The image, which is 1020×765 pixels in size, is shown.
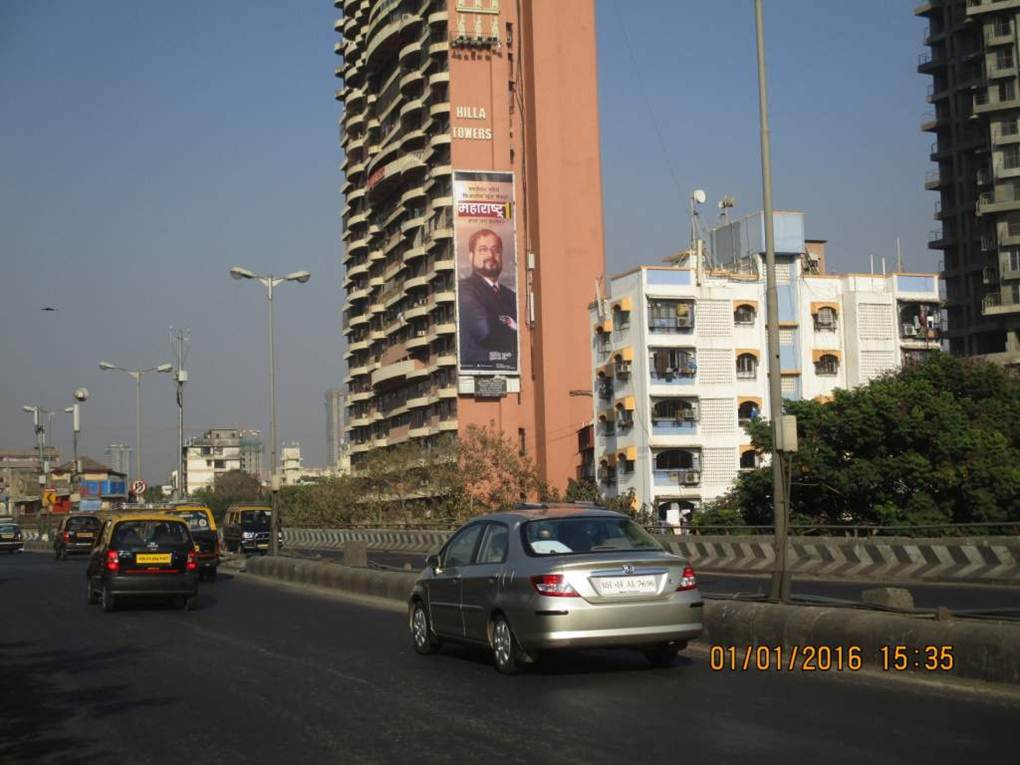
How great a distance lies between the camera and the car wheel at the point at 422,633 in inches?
552

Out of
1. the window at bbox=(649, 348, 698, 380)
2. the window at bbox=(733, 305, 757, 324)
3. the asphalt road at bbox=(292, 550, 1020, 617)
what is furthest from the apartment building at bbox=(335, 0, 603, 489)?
the asphalt road at bbox=(292, 550, 1020, 617)

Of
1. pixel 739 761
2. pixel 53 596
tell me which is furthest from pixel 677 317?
pixel 739 761

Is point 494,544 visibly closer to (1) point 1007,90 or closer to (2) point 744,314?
(2) point 744,314

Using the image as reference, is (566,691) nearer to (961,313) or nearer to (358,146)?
(961,313)

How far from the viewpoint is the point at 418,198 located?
97.1 metres

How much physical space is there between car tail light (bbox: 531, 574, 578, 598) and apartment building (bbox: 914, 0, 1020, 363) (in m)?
75.6

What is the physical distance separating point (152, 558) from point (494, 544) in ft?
37.1

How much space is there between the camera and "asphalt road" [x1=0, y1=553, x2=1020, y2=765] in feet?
26.5

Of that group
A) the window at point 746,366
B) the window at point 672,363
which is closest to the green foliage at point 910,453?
the window at point 672,363

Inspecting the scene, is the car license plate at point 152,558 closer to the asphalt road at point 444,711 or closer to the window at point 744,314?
the asphalt road at point 444,711

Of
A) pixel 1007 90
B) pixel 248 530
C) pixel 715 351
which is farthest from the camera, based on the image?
pixel 1007 90

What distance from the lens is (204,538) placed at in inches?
1283

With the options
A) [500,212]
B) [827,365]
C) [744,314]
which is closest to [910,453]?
[744,314]

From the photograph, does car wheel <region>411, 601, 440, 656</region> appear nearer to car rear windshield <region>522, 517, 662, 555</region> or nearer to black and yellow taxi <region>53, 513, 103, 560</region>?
car rear windshield <region>522, 517, 662, 555</region>
